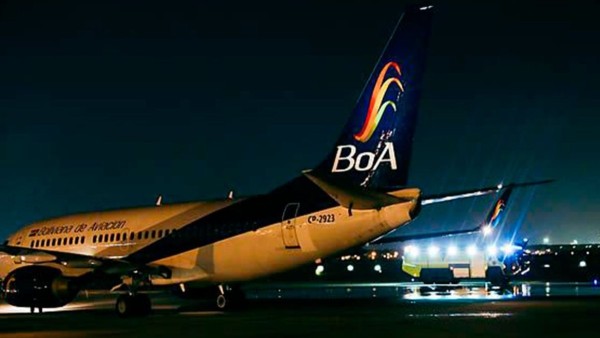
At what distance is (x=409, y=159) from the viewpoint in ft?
96.0

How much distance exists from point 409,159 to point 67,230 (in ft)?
57.8

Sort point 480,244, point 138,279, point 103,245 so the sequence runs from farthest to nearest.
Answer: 1. point 480,244
2. point 103,245
3. point 138,279

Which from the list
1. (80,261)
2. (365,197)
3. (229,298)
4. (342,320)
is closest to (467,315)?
(342,320)

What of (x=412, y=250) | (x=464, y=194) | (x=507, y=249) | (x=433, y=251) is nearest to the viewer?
Answer: (x=464, y=194)

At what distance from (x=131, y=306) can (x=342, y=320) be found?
850 cm

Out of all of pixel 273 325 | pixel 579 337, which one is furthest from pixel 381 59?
pixel 579 337

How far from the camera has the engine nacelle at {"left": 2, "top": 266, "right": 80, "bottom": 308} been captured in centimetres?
3278

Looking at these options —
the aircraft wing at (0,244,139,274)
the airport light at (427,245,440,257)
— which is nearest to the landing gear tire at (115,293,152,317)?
the aircraft wing at (0,244,139,274)

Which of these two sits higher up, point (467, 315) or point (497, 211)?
point (497, 211)

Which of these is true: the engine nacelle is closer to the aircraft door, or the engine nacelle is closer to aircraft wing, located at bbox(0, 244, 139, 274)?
aircraft wing, located at bbox(0, 244, 139, 274)

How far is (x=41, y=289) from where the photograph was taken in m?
32.8

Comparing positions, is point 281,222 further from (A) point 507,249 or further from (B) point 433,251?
(B) point 433,251

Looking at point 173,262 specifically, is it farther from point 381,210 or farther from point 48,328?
point 381,210

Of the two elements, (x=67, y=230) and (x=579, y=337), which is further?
(x=67, y=230)
